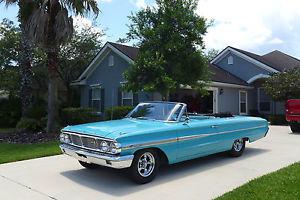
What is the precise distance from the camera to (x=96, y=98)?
23.5 m

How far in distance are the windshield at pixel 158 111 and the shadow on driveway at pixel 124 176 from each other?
116 cm

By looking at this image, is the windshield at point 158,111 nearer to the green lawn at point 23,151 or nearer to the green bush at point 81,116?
the green lawn at point 23,151

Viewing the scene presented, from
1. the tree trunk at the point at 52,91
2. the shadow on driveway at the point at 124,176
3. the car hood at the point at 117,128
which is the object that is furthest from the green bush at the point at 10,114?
the car hood at the point at 117,128

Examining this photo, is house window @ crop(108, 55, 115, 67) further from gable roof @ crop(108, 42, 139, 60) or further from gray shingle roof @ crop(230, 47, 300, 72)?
Result: gray shingle roof @ crop(230, 47, 300, 72)

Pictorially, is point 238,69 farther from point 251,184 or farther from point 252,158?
point 251,184

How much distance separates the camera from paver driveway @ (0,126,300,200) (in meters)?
6.07

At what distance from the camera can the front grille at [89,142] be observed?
21.8 ft

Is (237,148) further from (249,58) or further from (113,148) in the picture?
(249,58)

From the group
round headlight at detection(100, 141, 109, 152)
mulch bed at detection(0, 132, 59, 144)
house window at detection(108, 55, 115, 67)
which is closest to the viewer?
round headlight at detection(100, 141, 109, 152)

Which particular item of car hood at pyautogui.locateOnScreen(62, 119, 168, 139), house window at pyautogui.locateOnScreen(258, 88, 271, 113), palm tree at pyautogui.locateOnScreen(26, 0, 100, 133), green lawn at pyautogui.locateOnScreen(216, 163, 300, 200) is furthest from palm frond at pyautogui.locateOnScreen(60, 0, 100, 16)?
house window at pyautogui.locateOnScreen(258, 88, 271, 113)

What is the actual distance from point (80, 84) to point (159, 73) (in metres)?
10.7

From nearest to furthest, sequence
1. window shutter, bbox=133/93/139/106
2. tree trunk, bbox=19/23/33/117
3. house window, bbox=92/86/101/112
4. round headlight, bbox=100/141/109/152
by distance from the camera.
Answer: round headlight, bbox=100/141/109/152 → tree trunk, bbox=19/23/33/117 → window shutter, bbox=133/93/139/106 → house window, bbox=92/86/101/112

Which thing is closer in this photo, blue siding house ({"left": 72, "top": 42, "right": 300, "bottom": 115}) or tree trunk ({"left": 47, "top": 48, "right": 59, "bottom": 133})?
tree trunk ({"left": 47, "top": 48, "right": 59, "bottom": 133})

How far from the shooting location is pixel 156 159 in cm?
697
